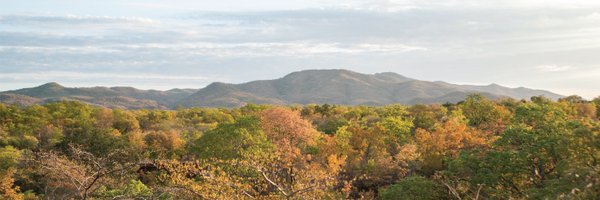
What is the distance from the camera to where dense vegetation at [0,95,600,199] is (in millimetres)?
30312

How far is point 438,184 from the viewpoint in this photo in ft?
119

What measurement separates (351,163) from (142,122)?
229 feet

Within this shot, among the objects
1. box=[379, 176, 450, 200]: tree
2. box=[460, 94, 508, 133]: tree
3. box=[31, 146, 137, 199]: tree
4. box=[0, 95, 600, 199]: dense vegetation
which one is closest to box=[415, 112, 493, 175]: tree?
box=[0, 95, 600, 199]: dense vegetation

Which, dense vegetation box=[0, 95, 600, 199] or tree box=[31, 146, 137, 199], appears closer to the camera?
tree box=[31, 146, 137, 199]

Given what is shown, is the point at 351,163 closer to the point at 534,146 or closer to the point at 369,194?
the point at 369,194

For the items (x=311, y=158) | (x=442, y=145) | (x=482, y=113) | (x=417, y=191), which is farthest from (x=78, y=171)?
(x=482, y=113)

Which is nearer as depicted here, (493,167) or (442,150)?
(493,167)

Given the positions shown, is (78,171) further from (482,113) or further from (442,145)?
(482,113)

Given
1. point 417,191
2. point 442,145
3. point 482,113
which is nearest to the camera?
point 417,191

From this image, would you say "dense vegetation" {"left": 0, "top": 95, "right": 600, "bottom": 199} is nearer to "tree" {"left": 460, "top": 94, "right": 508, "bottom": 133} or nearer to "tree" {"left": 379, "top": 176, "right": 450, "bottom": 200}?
"tree" {"left": 379, "top": 176, "right": 450, "bottom": 200}

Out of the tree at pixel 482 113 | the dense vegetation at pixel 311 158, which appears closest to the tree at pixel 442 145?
the dense vegetation at pixel 311 158

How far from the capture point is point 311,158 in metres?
55.4

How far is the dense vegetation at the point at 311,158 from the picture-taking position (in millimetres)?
30312

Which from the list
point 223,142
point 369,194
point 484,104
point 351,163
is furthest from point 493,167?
point 484,104
